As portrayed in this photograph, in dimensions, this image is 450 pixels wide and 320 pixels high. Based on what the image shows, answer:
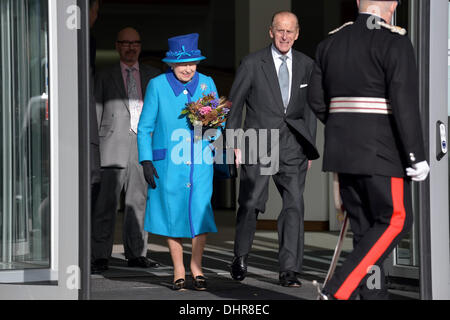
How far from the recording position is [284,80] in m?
6.91

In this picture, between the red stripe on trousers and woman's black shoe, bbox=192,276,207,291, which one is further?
Answer: woman's black shoe, bbox=192,276,207,291

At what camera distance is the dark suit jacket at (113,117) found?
25.8 feet

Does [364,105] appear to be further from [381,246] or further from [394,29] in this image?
[381,246]

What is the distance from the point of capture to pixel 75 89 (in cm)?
542

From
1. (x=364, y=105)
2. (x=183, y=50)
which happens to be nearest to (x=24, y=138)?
(x=183, y=50)

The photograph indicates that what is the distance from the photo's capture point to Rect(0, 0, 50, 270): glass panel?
20.4ft

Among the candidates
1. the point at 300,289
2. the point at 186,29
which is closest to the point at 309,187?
the point at 300,289

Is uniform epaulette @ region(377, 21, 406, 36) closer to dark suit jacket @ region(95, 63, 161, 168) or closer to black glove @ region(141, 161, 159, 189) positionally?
black glove @ region(141, 161, 159, 189)

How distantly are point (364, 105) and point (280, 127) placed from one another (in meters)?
2.08

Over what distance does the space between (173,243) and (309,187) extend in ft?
14.8

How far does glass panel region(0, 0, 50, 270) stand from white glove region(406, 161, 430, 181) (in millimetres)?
2530

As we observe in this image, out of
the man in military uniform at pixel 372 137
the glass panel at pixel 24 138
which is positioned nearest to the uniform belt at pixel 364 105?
the man in military uniform at pixel 372 137

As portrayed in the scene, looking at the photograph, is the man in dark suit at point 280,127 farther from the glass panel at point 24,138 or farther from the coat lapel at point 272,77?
the glass panel at point 24,138

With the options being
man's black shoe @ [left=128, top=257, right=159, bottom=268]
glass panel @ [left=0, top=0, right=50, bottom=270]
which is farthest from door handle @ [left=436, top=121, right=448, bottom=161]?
man's black shoe @ [left=128, top=257, right=159, bottom=268]
